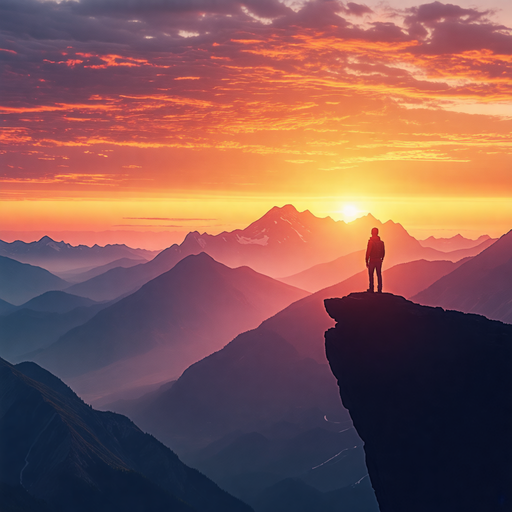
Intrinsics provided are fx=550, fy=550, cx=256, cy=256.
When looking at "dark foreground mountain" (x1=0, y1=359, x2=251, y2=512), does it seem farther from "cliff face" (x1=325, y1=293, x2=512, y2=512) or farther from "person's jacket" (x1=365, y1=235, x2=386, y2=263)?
"person's jacket" (x1=365, y1=235, x2=386, y2=263)

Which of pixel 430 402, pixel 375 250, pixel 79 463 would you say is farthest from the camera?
pixel 79 463

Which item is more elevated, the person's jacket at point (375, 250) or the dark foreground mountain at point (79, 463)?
the person's jacket at point (375, 250)

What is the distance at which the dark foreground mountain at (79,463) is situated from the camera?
122562mm

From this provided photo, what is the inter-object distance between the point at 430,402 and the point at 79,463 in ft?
382

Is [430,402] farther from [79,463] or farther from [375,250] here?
[79,463]

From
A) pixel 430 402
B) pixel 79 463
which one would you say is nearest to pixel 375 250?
pixel 430 402

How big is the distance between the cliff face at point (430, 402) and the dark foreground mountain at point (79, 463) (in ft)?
316

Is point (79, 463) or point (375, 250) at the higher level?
point (375, 250)

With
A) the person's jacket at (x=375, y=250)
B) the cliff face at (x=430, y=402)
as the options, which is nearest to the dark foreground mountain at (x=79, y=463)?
the cliff face at (x=430, y=402)

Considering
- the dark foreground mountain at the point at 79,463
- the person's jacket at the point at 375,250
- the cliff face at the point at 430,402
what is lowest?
the dark foreground mountain at the point at 79,463

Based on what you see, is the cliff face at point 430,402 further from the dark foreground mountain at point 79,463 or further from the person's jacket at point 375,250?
the dark foreground mountain at point 79,463

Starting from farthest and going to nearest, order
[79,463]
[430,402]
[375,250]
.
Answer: [79,463]
[375,250]
[430,402]

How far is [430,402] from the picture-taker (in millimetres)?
34500

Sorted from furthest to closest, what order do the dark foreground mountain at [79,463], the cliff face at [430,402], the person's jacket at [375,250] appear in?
the dark foreground mountain at [79,463], the person's jacket at [375,250], the cliff face at [430,402]
